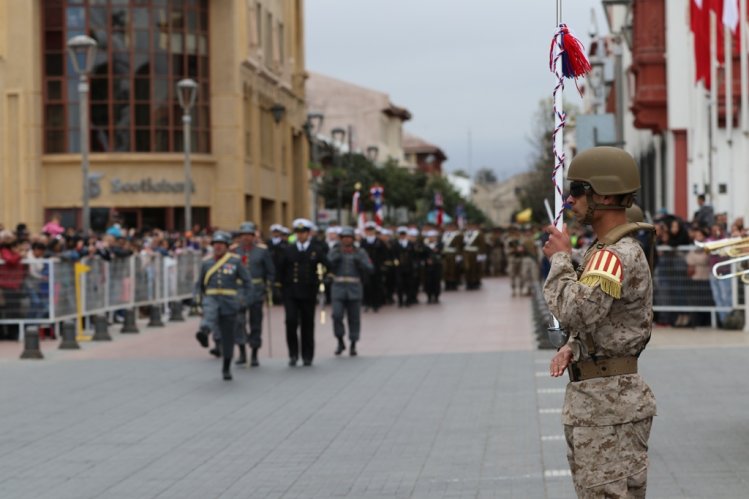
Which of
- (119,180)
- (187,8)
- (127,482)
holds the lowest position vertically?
(127,482)

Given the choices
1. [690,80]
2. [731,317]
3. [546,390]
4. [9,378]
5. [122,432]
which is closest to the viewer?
[122,432]

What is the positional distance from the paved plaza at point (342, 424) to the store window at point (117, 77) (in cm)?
3113

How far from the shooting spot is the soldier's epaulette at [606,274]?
566 cm

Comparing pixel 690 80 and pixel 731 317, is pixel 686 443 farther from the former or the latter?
pixel 690 80

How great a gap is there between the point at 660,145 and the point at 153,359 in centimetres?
2342

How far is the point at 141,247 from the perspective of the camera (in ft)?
99.9

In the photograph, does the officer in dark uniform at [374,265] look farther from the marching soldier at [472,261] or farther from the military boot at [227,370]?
the military boot at [227,370]

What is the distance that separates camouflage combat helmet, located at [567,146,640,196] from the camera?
229 inches

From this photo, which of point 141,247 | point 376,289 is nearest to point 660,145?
point 376,289

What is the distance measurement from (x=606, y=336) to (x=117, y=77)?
47.9 m

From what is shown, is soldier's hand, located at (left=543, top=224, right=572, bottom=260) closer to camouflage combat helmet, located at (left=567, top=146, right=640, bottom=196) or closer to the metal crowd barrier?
camouflage combat helmet, located at (left=567, top=146, right=640, bottom=196)

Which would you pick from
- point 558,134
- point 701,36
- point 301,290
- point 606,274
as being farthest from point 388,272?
point 606,274

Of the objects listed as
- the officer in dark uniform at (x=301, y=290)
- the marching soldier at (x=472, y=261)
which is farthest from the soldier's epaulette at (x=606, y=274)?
Answer: the marching soldier at (x=472, y=261)

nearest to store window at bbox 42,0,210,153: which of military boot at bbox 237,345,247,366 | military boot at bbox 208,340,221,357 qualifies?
military boot at bbox 208,340,221,357
